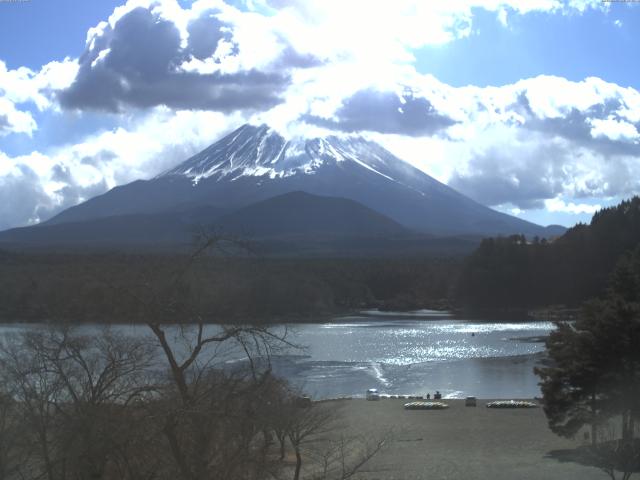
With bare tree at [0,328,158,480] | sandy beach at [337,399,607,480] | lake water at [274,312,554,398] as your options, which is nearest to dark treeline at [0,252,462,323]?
bare tree at [0,328,158,480]

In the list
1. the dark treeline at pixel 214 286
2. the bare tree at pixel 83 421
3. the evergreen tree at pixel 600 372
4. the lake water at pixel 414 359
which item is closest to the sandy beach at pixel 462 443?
the evergreen tree at pixel 600 372

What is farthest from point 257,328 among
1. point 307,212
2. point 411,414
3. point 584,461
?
point 307,212

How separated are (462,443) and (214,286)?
1131cm

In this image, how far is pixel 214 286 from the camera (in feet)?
32.4

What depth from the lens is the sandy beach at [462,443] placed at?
15.7 m

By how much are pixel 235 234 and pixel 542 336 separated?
42548 mm

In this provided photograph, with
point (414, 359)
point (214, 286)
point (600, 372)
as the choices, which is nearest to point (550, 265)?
point (414, 359)

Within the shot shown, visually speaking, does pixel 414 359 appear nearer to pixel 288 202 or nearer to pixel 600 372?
pixel 600 372

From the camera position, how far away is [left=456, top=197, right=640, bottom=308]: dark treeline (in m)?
66.6

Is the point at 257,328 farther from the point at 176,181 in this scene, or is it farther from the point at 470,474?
the point at 176,181

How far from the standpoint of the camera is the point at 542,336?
45688 mm

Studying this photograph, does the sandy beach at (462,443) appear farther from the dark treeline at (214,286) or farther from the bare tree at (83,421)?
the bare tree at (83,421)

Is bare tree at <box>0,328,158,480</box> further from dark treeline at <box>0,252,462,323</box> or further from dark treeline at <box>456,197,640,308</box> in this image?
dark treeline at <box>456,197,640,308</box>

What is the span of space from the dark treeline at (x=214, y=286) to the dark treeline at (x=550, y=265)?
5040mm
